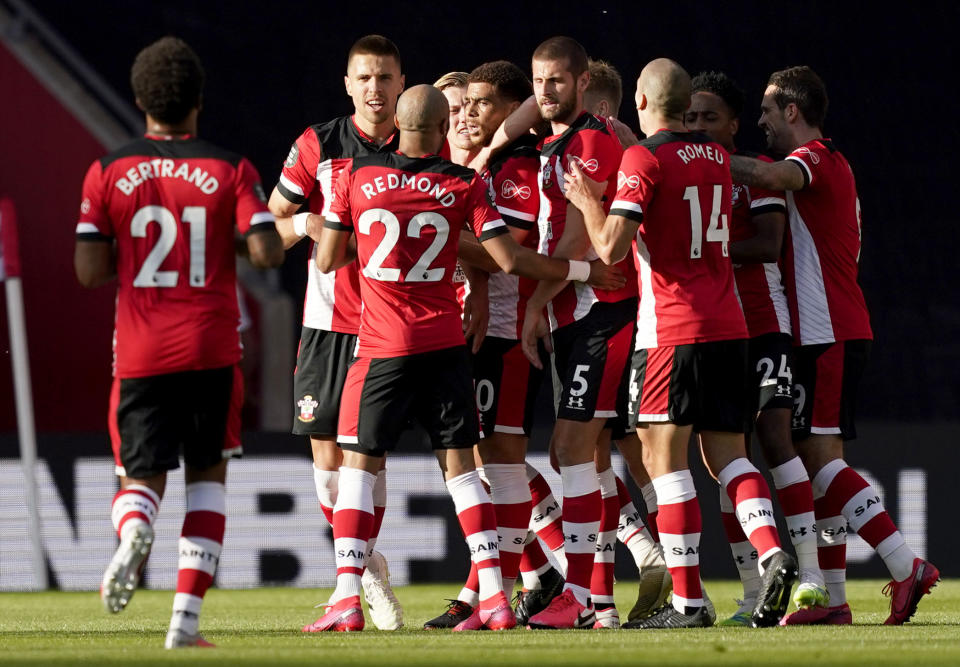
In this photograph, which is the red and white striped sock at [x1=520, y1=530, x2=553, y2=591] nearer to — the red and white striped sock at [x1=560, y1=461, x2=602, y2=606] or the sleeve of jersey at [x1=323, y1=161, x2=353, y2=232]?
the red and white striped sock at [x1=560, y1=461, x2=602, y2=606]

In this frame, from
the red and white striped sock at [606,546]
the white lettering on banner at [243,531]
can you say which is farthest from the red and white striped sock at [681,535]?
the white lettering on banner at [243,531]

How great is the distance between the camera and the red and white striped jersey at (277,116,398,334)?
6.21 m

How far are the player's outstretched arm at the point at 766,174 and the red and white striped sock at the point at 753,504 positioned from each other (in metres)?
1.10

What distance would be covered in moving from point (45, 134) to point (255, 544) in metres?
4.77

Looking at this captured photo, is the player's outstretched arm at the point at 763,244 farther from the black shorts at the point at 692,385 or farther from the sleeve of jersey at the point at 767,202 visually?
the black shorts at the point at 692,385

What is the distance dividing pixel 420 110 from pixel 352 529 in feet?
4.90

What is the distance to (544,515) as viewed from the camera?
22.1ft

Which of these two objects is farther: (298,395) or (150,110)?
(298,395)

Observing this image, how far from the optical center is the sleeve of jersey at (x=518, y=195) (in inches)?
242

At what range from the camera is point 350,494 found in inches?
219

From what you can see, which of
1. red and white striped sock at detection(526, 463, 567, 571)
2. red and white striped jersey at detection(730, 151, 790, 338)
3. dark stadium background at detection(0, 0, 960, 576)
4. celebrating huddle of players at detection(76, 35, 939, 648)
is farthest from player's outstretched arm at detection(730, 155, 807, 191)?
dark stadium background at detection(0, 0, 960, 576)

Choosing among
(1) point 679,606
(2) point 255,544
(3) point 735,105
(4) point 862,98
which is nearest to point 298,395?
(1) point 679,606

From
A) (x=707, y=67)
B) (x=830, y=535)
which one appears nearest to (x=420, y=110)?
(x=830, y=535)

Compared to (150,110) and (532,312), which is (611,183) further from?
(150,110)
